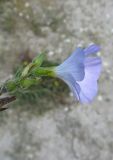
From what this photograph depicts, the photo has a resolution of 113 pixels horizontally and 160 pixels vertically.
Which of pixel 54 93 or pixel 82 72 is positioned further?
pixel 54 93

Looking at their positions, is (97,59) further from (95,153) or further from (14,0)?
(14,0)

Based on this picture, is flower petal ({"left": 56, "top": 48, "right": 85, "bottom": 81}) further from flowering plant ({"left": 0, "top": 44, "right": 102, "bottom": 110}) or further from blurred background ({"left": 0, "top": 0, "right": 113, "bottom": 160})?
blurred background ({"left": 0, "top": 0, "right": 113, "bottom": 160})

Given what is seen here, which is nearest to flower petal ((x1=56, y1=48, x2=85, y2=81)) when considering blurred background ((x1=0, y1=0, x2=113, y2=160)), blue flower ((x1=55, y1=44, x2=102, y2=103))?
blue flower ((x1=55, y1=44, x2=102, y2=103))

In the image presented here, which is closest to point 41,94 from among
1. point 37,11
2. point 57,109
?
point 57,109

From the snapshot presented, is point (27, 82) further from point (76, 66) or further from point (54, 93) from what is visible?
point (54, 93)

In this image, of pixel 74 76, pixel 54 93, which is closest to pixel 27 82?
pixel 74 76

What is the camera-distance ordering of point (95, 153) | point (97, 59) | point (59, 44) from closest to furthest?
point (97, 59)
point (95, 153)
point (59, 44)

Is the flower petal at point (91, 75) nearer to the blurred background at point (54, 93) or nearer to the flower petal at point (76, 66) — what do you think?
the flower petal at point (76, 66)
